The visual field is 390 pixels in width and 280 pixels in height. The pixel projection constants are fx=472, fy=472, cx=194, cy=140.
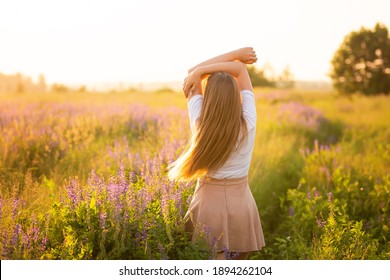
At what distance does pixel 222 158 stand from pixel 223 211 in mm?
371

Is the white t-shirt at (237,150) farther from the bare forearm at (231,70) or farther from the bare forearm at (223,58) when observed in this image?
the bare forearm at (223,58)

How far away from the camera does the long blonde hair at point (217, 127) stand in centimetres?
297

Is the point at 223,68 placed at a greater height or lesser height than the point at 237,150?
greater

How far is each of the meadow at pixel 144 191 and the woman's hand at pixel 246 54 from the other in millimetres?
1013

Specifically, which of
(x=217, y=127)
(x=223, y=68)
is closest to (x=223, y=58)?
(x=223, y=68)

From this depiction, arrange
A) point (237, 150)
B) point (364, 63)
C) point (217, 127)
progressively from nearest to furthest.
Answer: point (217, 127) < point (237, 150) < point (364, 63)

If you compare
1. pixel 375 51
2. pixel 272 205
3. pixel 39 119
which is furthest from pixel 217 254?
pixel 375 51

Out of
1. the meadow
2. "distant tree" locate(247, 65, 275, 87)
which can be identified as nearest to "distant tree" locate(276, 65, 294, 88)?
"distant tree" locate(247, 65, 275, 87)

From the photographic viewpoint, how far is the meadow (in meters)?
3.00

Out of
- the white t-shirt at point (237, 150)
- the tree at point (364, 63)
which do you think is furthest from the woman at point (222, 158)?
the tree at point (364, 63)

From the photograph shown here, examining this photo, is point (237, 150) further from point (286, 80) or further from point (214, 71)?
point (286, 80)

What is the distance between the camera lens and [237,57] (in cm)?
338
